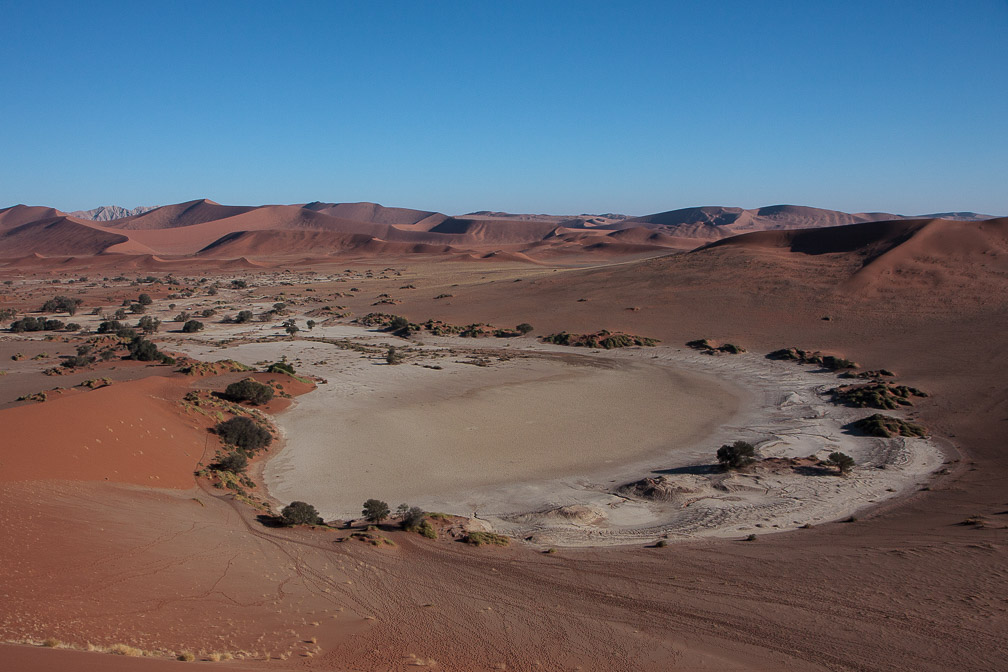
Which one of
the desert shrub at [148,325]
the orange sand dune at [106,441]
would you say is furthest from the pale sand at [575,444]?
the desert shrub at [148,325]

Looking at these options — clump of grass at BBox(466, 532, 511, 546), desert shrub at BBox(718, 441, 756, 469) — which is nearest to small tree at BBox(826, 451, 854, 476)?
desert shrub at BBox(718, 441, 756, 469)

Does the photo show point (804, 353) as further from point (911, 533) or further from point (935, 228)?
point (935, 228)

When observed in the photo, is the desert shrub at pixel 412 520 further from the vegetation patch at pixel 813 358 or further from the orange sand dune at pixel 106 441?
the vegetation patch at pixel 813 358

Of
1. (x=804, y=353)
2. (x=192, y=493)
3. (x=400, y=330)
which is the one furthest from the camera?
(x=400, y=330)

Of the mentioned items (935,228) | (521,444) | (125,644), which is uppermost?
(935,228)

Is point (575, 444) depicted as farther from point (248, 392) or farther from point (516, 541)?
point (248, 392)

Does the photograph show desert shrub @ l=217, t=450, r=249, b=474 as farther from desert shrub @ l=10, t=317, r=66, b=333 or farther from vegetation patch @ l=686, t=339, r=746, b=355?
desert shrub @ l=10, t=317, r=66, b=333

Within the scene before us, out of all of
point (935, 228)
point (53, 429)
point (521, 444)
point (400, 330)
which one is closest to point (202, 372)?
point (53, 429)

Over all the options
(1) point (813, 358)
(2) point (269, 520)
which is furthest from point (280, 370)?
(1) point (813, 358)
